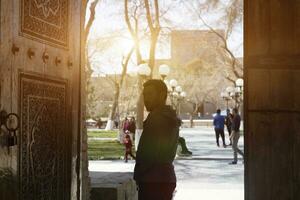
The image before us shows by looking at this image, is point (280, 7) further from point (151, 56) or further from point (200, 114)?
point (200, 114)

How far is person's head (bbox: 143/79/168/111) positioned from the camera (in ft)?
13.6

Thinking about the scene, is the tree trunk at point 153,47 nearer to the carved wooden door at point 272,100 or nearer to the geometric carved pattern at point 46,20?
the carved wooden door at point 272,100

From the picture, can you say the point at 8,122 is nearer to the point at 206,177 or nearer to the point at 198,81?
the point at 206,177

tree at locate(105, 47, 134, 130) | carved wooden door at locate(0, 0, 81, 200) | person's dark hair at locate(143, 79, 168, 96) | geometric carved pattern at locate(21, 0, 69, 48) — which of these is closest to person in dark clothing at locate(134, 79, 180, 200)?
person's dark hair at locate(143, 79, 168, 96)

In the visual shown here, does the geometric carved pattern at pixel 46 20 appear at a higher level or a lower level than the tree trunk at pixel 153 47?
lower

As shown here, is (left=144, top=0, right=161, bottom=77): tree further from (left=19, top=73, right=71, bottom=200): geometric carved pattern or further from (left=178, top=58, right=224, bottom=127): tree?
(left=178, top=58, right=224, bottom=127): tree

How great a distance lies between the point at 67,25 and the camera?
11.4ft

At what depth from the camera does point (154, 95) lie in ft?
13.6

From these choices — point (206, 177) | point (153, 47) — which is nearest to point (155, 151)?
point (206, 177)

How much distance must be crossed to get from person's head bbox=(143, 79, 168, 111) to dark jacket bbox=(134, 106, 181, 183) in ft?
0.26

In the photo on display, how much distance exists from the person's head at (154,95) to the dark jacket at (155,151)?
8 centimetres

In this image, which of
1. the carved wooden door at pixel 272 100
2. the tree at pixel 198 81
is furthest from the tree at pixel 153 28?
the tree at pixel 198 81

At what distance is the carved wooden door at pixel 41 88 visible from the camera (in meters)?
2.77

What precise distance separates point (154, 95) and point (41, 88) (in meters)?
1.23
